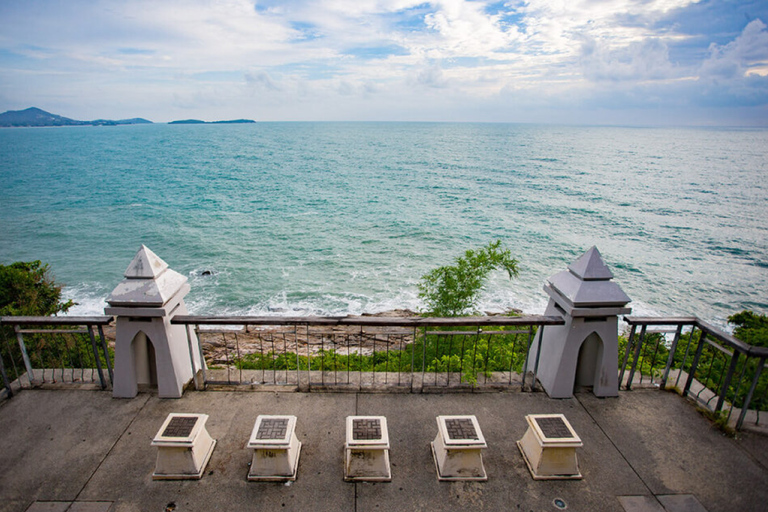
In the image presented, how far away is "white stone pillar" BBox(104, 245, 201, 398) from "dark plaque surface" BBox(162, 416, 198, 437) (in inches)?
47.3

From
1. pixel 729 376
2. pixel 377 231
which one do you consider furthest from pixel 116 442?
pixel 377 231

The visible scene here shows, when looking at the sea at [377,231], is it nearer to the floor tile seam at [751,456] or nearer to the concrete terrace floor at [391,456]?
the concrete terrace floor at [391,456]

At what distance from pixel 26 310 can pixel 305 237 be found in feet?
85.5

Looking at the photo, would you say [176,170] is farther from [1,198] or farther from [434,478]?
[434,478]

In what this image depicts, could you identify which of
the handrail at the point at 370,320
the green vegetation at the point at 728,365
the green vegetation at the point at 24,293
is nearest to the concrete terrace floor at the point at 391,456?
the green vegetation at the point at 728,365

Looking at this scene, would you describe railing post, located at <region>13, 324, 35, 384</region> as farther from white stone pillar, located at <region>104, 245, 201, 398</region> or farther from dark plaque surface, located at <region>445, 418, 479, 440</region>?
dark plaque surface, located at <region>445, 418, 479, 440</region>

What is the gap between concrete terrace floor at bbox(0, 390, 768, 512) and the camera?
15.0 ft

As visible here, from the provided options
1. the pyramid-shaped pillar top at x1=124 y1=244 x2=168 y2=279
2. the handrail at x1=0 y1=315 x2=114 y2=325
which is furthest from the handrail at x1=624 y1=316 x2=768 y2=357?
the handrail at x1=0 y1=315 x2=114 y2=325

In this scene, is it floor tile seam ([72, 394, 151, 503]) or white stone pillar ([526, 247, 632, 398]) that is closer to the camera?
floor tile seam ([72, 394, 151, 503])

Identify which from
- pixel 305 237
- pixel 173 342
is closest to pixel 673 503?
pixel 173 342

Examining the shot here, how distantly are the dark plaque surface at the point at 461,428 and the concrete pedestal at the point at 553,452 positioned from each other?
30.7 inches

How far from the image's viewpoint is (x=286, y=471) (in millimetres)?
4777

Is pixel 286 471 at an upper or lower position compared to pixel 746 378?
upper

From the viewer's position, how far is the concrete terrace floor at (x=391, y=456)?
456 cm
